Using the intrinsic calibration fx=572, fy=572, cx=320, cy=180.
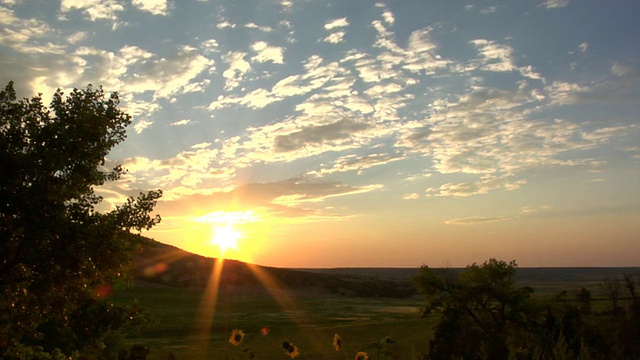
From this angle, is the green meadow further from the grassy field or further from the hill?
the hill

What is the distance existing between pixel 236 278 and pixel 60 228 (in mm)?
146746

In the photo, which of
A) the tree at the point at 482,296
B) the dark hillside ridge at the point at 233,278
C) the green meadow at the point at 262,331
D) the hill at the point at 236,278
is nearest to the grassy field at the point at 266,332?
the green meadow at the point at 262,331

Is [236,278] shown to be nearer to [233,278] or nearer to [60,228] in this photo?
[233,278]

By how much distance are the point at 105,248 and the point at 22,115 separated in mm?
4696

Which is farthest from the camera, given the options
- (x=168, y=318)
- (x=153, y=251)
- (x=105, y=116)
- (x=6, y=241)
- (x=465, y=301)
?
(x=153, y=251)

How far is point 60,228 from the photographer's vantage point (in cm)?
1648

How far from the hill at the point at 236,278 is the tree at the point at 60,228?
12644 cm

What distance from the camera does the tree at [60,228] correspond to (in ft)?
52.0

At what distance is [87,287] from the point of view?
17.2 meters

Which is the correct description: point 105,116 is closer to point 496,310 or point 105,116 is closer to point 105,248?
point 105,248

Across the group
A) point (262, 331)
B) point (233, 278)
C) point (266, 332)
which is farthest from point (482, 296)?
point (233, 278)

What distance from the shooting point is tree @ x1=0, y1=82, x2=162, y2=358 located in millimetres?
15836

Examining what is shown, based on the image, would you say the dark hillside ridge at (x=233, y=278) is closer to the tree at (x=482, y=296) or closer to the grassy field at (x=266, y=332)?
the grassy field at (x=266, y=332)

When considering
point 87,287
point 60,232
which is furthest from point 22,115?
point 87,287
